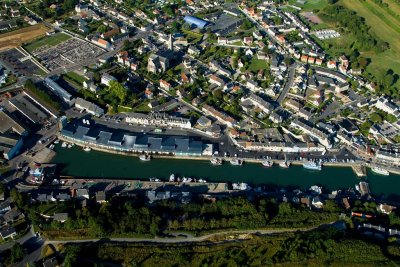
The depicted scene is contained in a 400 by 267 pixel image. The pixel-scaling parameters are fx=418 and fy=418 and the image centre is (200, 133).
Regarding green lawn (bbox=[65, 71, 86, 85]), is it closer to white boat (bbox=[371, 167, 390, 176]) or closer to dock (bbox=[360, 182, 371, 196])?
dock (bbox=[360, 182, 371, 196])

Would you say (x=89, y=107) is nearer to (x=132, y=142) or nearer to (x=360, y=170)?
(x=132, y=142)

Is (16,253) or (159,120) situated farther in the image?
(159,120)

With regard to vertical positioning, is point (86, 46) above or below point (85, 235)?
below

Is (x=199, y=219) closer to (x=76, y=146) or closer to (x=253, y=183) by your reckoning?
(x=253, y=183)

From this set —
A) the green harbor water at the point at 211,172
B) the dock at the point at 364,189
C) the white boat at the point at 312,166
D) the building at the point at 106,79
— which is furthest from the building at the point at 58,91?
the dock at the point at 364,189

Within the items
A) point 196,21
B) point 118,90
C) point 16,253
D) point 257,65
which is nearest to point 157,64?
point 118,90

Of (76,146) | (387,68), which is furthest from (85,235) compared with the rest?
(387,68)
